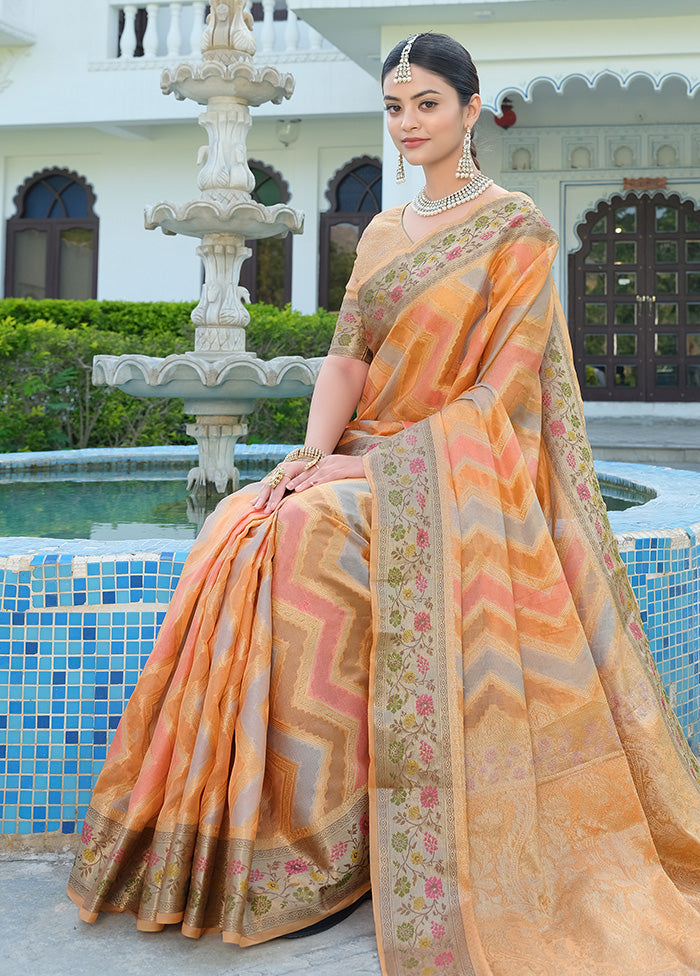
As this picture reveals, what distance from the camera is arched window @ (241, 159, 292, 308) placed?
404 inches

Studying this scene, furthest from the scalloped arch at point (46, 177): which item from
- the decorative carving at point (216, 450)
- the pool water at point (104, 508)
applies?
the decorative carving at point (216, 450)

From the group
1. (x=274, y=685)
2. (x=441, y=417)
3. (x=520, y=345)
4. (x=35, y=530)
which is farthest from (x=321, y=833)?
(x=35, y=530)

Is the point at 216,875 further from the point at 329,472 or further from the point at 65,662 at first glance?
the point at 329,472

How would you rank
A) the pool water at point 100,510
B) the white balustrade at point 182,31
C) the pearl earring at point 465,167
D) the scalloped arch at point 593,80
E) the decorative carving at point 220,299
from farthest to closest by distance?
the white balustrade at point 182,31
the scalloped arch at point 593,80
the decorative carving at point 220,299
the pool water at point 100,510
the pearl earring at point 465,167

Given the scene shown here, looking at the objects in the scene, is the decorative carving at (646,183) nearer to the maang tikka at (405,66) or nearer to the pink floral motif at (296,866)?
the maang tikka at (405,66)

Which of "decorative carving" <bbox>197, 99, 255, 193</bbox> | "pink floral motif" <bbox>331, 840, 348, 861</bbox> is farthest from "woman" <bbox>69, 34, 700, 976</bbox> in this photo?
"decorative carving" <bbox>197, 99, 255, 193</bbox>

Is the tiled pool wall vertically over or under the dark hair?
under

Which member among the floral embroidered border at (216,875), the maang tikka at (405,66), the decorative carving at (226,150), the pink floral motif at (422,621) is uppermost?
the decorative carving at (226,150)

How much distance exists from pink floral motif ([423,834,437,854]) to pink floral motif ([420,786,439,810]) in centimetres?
4

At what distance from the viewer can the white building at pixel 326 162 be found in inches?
374

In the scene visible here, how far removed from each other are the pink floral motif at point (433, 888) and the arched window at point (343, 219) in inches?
350

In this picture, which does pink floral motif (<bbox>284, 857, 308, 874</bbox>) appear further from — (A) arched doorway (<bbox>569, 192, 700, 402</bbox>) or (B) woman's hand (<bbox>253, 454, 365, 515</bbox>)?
(A) arched doorway (<bbox>569, 192, 700, 402</bbox>)

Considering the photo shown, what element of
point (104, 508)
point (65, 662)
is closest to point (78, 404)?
point (104, 508)

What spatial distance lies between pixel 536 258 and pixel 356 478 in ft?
1.61
